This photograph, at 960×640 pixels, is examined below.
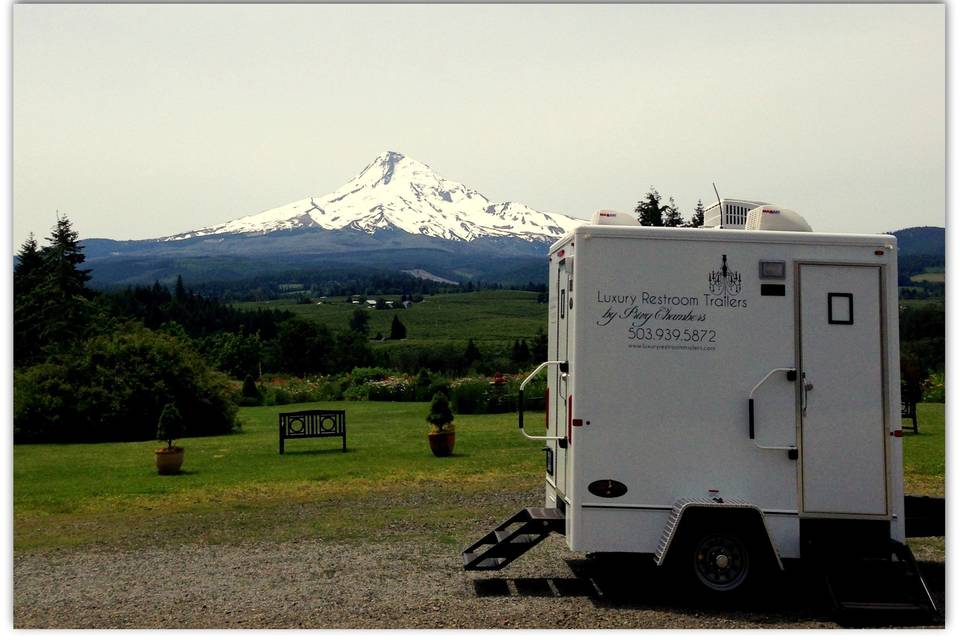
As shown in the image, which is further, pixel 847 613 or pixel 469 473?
pixel 469 473

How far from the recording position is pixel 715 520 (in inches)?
295

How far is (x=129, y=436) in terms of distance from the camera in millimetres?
23172

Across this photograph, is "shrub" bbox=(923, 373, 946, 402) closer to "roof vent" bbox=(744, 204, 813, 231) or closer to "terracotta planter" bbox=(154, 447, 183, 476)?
"terracotta planter" bbox=(154, 447, 183, 476)

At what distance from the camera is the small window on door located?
770cm

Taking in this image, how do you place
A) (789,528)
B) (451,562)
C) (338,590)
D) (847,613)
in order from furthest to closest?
(451,562), (338,590), (789,528), (847,613)

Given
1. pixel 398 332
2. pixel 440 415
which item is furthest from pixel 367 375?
pixel 398 332

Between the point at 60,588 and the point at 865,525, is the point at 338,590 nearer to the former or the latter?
the point at 60,588

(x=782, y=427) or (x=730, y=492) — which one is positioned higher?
(x=782, y=427)

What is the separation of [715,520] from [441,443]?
1047cm

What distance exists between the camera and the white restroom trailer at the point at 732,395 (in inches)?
296

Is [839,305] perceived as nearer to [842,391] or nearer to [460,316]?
[842,391]

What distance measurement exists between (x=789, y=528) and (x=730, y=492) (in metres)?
0.56

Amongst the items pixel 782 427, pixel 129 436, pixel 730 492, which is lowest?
pixel 129 436

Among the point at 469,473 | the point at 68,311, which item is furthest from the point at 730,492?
the point at 68,311
